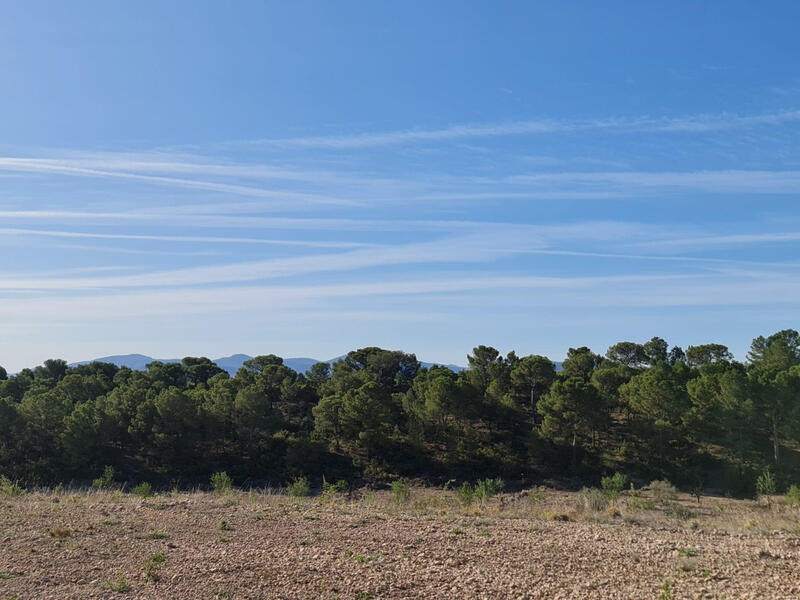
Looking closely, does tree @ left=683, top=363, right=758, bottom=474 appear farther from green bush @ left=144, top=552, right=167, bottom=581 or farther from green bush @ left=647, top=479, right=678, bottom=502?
green bush @ left=144, top=552, right=167, bottom=581

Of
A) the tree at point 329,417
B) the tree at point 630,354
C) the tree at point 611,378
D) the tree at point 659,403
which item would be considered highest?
the tree at point 630,354

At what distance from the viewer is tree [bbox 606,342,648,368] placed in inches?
2739

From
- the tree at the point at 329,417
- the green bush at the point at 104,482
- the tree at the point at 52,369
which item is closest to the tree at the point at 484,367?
the tree at the point at 329,417

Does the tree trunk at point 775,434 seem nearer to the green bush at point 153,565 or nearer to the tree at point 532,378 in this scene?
the tree at point 532,378

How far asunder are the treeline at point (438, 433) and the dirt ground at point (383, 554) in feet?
83.6

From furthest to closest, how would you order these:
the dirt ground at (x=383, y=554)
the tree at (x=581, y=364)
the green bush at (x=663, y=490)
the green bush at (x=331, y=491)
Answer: the tree at (x=581, y=364), the green bush at (x=663, y=490), the green bush at (x=331, y=491), the dirt ground at (x=383, y=554)

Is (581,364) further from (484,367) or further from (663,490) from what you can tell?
(663,490)

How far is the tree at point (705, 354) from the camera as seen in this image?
63500mm

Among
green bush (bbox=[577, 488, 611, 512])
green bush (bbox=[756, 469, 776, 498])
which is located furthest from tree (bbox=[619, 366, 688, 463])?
green bush (bbox=[577, 488, 611, 512])

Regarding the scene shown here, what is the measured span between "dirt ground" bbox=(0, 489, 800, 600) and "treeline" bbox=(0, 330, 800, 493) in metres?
25.5

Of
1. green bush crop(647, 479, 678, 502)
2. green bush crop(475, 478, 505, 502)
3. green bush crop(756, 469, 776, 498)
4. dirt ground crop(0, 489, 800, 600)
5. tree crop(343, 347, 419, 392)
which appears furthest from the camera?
tree crop(343, 347, 419, 392)

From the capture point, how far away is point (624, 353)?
69.9 metres

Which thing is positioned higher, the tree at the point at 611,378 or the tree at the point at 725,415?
the tree at the point at 611,378

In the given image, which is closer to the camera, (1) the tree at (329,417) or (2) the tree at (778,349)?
(1) the tree at (329,417)
